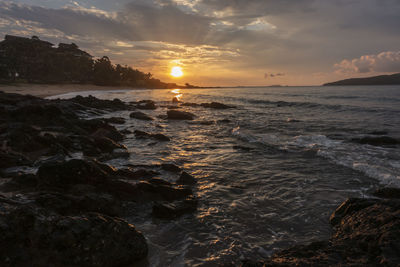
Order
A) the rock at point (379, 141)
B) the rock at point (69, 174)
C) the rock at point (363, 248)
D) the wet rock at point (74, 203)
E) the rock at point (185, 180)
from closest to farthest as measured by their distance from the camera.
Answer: the rock at point (363, 248) → the wet rock at point (74, 203) → the rock at point (69, 174) → the rock at point (185, 180) → the rock at point (379, 141)

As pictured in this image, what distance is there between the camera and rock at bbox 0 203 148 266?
325 cm

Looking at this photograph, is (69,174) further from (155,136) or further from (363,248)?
(155,136)

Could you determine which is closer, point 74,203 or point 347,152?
point 74,203

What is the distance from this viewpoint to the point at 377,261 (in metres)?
3.15

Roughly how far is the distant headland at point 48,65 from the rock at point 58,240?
300ft

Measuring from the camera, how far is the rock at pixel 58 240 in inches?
128

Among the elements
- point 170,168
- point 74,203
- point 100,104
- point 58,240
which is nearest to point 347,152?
point 170,168

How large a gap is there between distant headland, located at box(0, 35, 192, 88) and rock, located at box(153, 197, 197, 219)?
90.5 metres

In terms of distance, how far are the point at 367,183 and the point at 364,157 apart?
12.0 ft

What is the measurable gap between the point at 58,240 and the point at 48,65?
375 feet

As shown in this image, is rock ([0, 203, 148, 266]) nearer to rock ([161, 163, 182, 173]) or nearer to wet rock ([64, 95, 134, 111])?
rock ([161, 163, 182, 173])

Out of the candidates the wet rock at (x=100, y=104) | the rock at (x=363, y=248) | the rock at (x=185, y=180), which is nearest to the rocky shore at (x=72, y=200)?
the rock at (x=185, y=180)

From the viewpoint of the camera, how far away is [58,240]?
136 inches

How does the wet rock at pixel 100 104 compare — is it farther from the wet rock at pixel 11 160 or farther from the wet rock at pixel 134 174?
the wet rock at pixel 134 174
